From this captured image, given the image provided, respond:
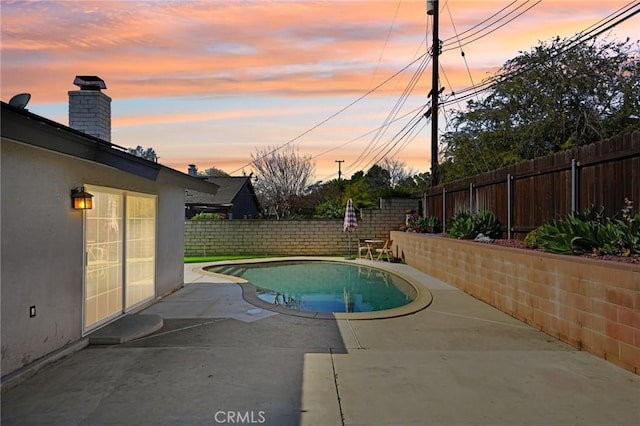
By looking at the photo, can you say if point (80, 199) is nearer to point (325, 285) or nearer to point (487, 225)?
point (325, 285)

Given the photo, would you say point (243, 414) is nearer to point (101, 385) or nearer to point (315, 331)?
point (101, 385)

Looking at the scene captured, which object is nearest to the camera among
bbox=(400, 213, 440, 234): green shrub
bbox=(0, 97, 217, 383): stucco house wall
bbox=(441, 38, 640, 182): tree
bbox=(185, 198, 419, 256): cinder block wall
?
bbox=(0, 97, 217, 383): stucco house wall

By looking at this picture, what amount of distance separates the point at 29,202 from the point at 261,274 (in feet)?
30.0

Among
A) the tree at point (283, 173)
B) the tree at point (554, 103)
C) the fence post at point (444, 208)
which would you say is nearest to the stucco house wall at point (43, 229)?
the fence post at point (444, 208)

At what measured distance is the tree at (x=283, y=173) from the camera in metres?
30.6

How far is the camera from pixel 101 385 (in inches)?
151

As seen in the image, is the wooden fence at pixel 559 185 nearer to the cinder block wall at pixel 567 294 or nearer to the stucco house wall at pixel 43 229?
the cinder block wall at pixel 567 294

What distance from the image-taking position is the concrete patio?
3.26 m

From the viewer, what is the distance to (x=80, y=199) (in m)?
5.04

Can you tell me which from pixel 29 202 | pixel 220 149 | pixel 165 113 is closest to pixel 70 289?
pixel 29 202

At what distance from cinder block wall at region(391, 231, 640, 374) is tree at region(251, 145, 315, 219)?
22.3 metres

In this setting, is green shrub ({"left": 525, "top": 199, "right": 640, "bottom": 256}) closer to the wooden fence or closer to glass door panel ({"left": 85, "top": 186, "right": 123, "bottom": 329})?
the wooden fence

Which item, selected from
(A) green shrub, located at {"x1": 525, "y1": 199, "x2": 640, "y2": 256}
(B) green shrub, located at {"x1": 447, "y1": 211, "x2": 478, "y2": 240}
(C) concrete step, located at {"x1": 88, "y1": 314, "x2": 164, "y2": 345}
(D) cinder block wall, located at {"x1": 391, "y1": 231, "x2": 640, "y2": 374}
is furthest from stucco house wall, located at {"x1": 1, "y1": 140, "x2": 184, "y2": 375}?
(B) green shrub, located at {"x1": 447, "y1": 211, "x2": 478, "y2": 240}

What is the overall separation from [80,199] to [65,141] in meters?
1.01
